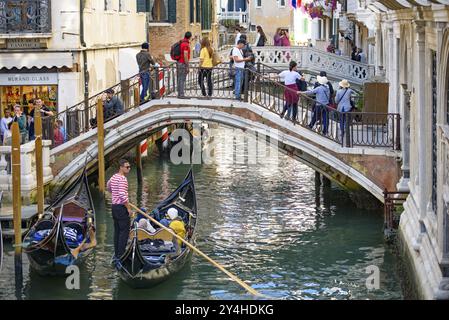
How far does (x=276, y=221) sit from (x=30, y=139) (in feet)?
10.5

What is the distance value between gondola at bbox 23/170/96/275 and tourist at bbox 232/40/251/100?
2277 mm

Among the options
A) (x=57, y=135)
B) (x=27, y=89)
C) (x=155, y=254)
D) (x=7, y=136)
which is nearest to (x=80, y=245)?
(x=155, y=254)

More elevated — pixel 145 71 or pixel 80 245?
pixel 145 71

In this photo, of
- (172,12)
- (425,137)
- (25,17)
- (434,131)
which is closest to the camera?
(434,131)

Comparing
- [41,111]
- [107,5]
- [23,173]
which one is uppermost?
[107,5]

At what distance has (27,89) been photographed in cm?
1591

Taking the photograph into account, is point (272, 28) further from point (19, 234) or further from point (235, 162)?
point (19, 234)

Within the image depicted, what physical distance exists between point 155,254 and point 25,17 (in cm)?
555

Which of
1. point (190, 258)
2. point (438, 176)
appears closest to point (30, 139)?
point (190, 258)

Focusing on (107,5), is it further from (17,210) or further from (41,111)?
(17,210)

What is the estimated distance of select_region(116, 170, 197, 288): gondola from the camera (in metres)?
10.2

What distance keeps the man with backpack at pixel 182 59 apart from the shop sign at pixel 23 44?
1.98m

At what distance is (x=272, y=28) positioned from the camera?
122 feet

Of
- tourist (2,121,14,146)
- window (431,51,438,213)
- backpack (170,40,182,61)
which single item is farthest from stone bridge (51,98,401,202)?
window (431,51,438,213)
